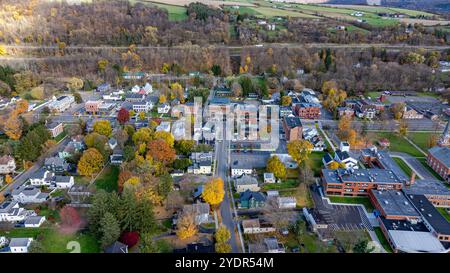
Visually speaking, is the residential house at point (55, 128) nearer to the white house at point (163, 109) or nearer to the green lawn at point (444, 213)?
the white house at point (163, 109)

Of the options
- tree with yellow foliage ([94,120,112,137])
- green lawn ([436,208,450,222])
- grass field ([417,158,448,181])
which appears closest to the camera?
green lawn ([436,208,450,222])

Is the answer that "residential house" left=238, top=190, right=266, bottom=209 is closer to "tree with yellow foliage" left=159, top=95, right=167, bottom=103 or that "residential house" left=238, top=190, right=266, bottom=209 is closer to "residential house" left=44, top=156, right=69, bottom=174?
"residential house" left=44, top=156, right=69, bottom=174

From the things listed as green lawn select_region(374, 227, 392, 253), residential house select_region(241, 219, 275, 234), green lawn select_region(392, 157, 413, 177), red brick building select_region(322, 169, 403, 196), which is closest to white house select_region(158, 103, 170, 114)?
red brick building select_region(322, 169, 403, 196)

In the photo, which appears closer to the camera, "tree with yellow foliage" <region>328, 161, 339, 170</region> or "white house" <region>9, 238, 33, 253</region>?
"white house" <region>9, 238, 33, 253</region>

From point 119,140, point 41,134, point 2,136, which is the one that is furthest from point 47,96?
point 119,140

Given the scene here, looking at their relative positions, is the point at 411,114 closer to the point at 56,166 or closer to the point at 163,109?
the point at 163,109

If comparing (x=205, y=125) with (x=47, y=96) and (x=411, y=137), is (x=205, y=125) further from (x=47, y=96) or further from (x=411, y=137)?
(x=47, y=96)

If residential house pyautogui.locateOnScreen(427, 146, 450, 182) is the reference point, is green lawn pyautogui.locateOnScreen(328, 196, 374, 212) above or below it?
below
